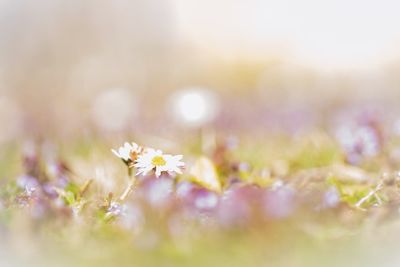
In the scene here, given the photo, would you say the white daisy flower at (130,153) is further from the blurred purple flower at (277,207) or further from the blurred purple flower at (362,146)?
the blurred purple flower at (362,146)

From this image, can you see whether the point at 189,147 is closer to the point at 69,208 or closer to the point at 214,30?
the point at 69,208

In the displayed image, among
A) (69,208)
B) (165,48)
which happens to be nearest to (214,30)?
(165,48)

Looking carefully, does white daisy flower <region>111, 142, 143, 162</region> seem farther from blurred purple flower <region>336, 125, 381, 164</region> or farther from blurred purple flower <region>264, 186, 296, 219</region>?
blurred purple flower <region>336, 125, 381, 164</region>

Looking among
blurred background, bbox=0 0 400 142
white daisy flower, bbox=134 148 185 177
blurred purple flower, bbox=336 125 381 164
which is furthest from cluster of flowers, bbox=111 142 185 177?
blurred background, bbox=0 0 400 142

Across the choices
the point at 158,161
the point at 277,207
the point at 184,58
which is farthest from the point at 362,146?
the point at 184,58

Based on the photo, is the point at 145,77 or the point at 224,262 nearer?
the point at 224,262

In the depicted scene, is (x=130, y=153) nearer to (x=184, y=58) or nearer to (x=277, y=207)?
(x=277, y=207)
